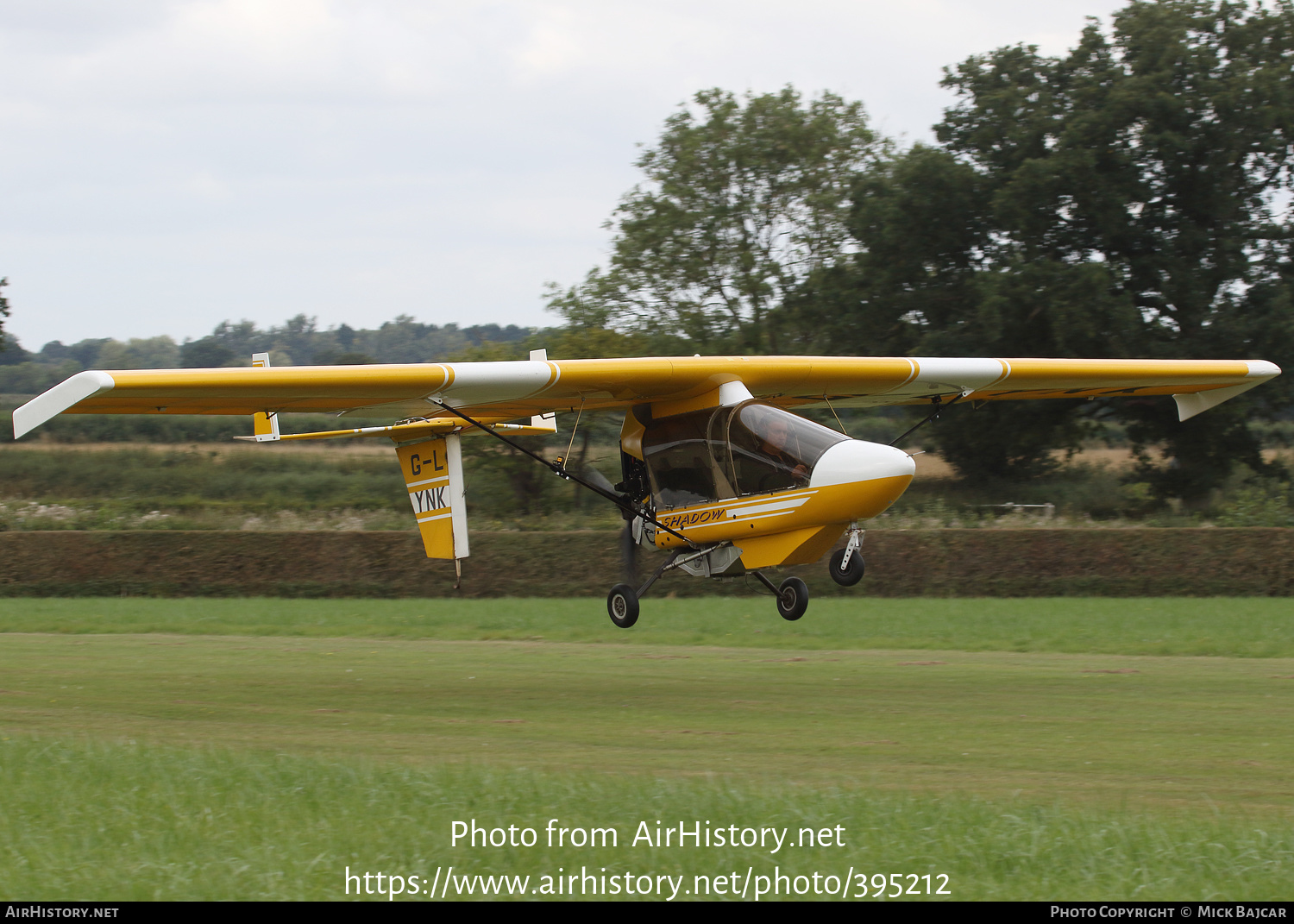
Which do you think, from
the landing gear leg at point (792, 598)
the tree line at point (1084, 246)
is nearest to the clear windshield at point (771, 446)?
the landing gear leg at point (792, 598)

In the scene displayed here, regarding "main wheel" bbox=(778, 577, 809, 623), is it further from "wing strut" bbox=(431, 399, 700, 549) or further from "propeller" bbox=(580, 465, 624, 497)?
"propeller" bbox=(580, 465, 624, 497)

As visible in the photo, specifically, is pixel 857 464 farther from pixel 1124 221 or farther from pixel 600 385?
pixel 1124 221

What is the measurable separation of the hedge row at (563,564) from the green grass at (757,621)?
2.63 ft

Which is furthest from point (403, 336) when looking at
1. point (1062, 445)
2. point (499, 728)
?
point (499, 728)

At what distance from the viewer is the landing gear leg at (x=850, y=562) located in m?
13.0

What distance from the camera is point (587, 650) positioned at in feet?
63.4

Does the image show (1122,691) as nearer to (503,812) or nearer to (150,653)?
(503,812)

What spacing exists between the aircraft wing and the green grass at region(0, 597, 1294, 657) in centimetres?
365

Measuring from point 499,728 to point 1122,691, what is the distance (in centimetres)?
660

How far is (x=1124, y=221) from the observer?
37.3 meters

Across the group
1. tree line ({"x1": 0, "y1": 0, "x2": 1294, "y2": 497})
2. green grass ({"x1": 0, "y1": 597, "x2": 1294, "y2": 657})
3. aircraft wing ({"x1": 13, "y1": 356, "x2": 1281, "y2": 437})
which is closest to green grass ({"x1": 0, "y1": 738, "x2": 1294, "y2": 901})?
aircraft wing ({"x1": 13, "y1": 356, "x2": 1281, "y2": 437})

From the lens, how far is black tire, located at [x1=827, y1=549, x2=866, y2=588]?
13.1 m

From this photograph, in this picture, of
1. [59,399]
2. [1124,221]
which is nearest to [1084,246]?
[1124,221]

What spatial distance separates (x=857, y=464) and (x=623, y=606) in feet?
13.0
